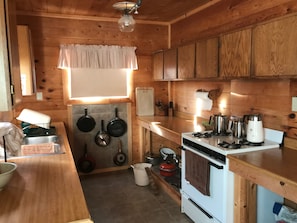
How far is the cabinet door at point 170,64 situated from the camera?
3578 mm

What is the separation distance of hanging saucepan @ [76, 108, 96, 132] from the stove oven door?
6.03ft

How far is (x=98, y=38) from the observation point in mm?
3971

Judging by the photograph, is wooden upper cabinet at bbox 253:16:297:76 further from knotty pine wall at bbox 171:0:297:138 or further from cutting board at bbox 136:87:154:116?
cutting board at bbox 136:87:154:116

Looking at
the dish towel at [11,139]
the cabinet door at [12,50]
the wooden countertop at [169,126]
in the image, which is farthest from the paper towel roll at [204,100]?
the cabinet door at [12,50]

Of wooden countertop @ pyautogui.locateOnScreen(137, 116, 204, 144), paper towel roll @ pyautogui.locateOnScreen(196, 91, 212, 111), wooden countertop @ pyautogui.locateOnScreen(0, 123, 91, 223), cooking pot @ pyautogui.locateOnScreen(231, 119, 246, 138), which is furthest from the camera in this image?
paper towel roll @ pyautogui.locateOnScreen(196, 91, 212, 111)

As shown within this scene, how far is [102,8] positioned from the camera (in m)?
3.48

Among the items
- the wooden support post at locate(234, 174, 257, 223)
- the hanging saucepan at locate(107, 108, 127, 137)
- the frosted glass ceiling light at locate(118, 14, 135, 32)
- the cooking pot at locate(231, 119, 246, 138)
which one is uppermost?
the frosted glass ceiling light at locate(118, 14, 135, 32)

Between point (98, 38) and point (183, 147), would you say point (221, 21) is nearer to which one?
point (183, 147)

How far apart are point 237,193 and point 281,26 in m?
1.34

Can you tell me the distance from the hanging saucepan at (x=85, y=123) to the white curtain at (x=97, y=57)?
729 millimetres

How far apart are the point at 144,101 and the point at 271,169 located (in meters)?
2.76

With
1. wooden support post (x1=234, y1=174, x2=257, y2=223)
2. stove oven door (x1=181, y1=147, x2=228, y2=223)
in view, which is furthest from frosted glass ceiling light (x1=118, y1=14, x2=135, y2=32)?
wooden support post (x1=234, y1=174, x2=257, y2=223)

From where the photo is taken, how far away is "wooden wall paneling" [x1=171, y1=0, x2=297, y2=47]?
2.39 m

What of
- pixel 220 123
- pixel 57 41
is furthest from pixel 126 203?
pixel 57 41
